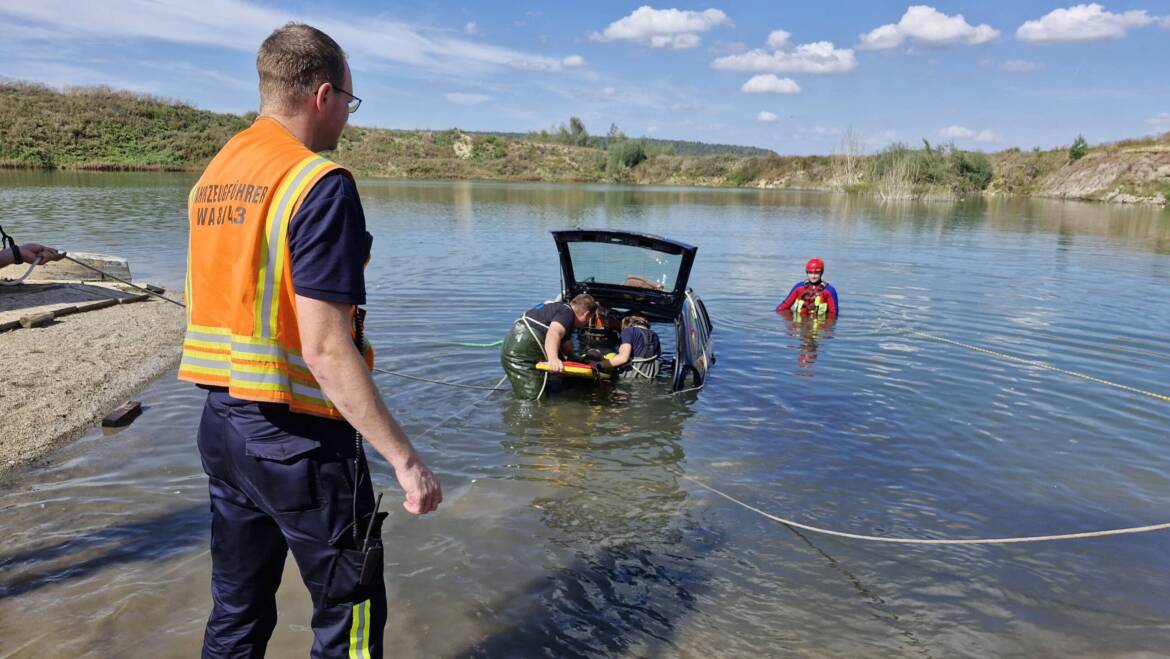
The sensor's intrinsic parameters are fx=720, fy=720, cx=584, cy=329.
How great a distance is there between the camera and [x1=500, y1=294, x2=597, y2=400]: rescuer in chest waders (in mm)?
6922

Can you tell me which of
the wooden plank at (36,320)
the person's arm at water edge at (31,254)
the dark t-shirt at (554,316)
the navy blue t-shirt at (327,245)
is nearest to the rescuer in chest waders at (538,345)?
the dark t-shirt at (554,316)

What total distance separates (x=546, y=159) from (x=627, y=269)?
85.6 metres

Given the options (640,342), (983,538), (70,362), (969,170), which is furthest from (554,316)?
(969,170)

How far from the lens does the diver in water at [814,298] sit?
1146 centimetres

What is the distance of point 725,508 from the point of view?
516 centimetres

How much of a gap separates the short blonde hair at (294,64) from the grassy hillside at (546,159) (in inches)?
2111

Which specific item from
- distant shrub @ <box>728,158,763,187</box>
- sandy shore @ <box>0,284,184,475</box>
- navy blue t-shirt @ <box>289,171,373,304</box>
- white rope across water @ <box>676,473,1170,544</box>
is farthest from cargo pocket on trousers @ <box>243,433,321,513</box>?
distant shrub @ <box>728,158,763,187</box>

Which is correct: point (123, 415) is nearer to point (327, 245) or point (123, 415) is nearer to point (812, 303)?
point (327, 245)

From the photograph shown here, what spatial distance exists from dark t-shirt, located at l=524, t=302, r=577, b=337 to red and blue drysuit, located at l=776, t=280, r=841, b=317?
19.3 ft

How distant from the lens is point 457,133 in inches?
3858

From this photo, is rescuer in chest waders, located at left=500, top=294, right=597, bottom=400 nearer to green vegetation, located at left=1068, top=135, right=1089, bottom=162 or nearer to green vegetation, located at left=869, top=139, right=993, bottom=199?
green vegetation, located at left=869, top=139, right=993, bottom=199

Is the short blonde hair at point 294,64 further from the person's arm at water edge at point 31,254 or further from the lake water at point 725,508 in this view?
the person's arm at water edge at point 31,254

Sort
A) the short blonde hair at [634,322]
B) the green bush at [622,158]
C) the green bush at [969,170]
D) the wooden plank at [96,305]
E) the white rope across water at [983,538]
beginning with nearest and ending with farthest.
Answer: the white rope across water at [983,538] → the short blonde hair at [634,322] → the wooden plank at [96,305] → the green bush at [969,170] → the green bush at [622,158]

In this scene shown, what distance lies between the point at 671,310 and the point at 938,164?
172ft
